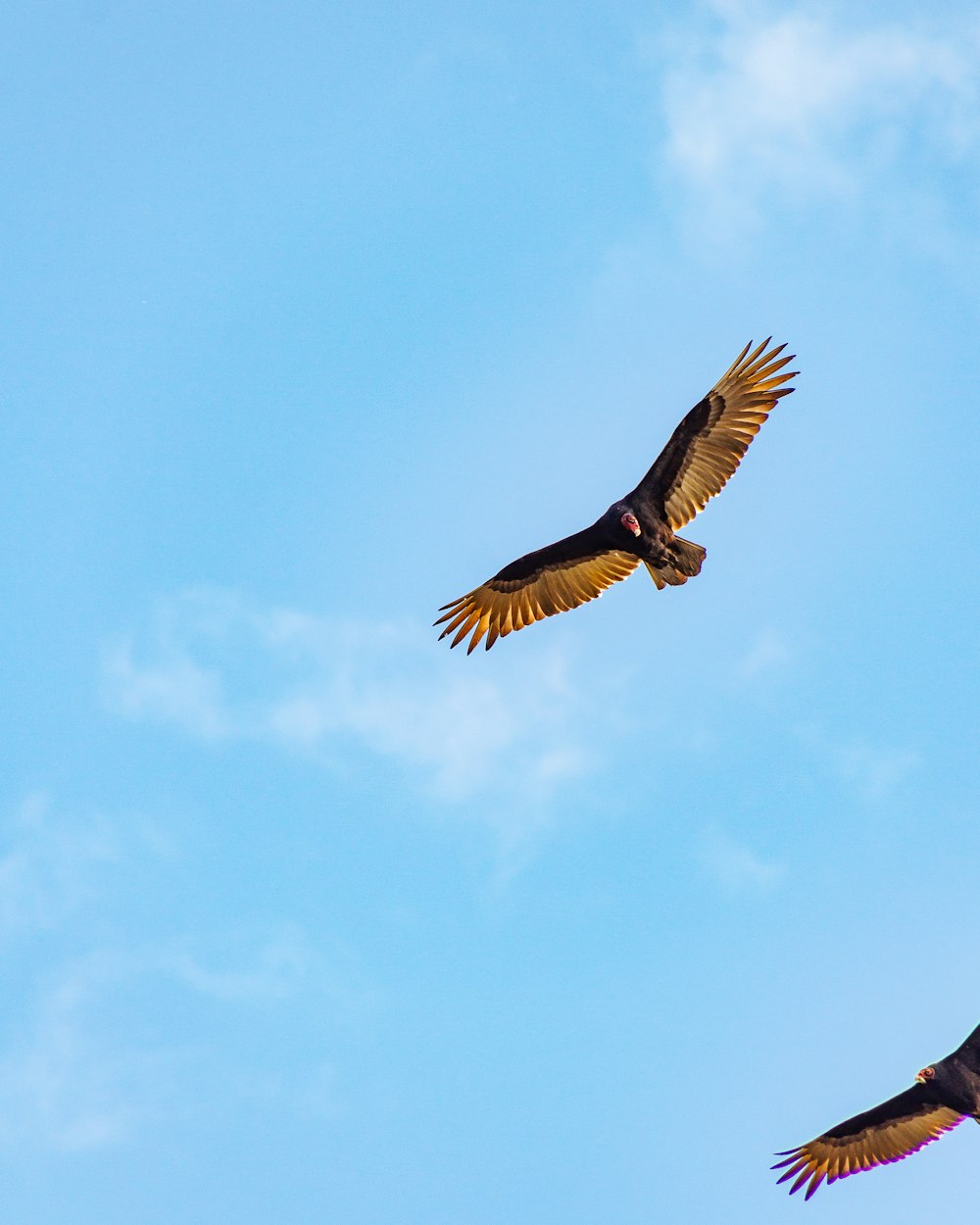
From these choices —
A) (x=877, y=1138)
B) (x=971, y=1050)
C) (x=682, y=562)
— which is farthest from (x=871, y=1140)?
(x=682, y=562)

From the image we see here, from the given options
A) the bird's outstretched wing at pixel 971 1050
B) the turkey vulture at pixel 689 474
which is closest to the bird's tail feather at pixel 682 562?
the turkey vulture at pixel 689 474

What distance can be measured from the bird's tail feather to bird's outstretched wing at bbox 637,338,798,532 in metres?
0.52

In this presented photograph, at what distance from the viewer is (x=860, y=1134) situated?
16328mm

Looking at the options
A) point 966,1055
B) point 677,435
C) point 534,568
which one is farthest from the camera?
point 534,568

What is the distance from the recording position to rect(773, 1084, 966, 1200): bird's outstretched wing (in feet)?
53.0

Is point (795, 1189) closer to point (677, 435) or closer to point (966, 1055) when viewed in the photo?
point (966, 1055)

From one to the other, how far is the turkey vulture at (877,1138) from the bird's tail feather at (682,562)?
5969mm

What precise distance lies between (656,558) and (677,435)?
4.77 feet

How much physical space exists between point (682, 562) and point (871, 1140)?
6.68 m

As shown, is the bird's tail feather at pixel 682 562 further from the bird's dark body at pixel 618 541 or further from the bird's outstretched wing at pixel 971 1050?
the bird's outstretched wing at pixel 971 1050

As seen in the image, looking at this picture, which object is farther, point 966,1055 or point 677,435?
point 677,435

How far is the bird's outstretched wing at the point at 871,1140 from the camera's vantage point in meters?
16.1

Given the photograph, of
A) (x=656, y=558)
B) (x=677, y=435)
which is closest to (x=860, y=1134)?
(x=656, y=558)

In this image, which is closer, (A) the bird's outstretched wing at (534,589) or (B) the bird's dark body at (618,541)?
(B) the bird's dark body at (618,541)
